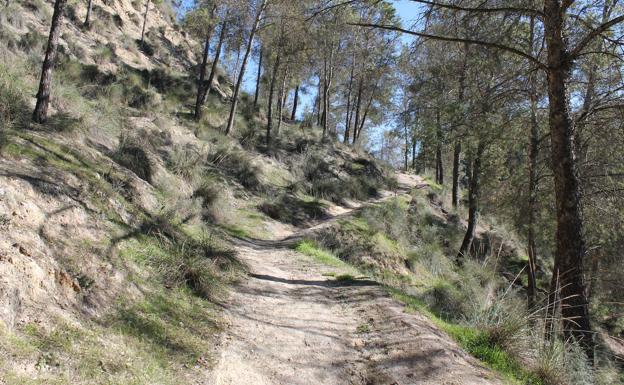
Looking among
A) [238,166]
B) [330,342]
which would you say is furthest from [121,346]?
[238,166]

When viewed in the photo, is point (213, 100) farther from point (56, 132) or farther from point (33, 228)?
point (33, 228)

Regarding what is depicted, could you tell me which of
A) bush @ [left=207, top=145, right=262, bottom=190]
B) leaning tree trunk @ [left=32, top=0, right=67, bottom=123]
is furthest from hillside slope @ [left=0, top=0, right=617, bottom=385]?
bush @ [left=207, top=145, right=262, bottom=190]

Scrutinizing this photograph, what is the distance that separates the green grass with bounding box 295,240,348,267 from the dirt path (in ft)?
7.00

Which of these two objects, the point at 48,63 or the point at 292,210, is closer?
the point at 48,63

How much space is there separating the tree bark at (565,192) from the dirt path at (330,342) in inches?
66.3

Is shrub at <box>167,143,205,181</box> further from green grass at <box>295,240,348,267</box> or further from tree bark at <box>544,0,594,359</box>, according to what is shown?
tree bark at <box>544,0,594,359</box>

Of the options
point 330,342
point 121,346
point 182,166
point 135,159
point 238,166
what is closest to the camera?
point 121,346

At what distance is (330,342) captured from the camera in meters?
4.77

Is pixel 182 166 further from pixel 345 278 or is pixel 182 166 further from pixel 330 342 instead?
pixel 330 342

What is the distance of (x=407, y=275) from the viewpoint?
37.7ft

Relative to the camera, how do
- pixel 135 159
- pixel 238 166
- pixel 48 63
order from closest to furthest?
pixel 48 63
pixel 135 159
pixel 238 166

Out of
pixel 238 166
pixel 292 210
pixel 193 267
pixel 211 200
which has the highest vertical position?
pixel 238 166

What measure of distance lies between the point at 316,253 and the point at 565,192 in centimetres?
565

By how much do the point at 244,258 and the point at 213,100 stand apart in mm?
18287
